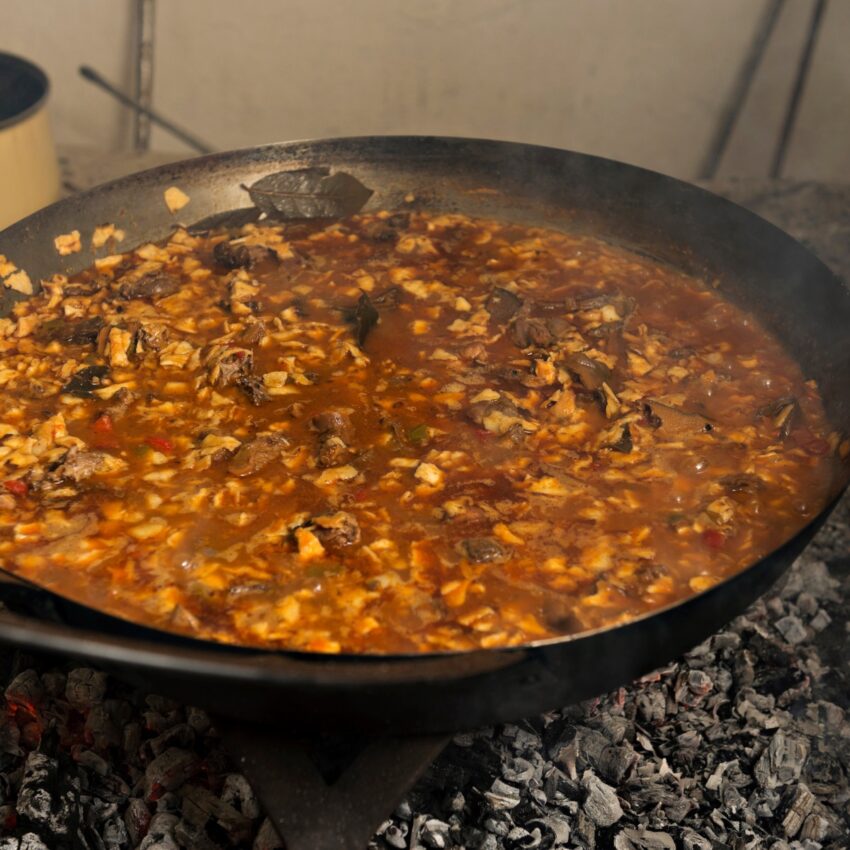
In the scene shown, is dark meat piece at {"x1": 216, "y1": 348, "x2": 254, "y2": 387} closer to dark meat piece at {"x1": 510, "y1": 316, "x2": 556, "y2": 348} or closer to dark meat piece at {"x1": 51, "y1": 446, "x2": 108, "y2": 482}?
dark meat piece at {"x1": 51, "y1": 446, "x2": 108, "y2": 482}

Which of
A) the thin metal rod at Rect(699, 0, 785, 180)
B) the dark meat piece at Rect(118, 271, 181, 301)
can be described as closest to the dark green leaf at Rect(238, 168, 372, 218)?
the dark meat piece at Rect(118, 271, 181, 301)

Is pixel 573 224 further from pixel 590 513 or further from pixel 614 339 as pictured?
pixel 590 513

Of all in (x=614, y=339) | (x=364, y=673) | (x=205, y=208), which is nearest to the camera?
(x=364, y=673)

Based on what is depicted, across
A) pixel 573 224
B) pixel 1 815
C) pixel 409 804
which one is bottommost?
pixel 1 815

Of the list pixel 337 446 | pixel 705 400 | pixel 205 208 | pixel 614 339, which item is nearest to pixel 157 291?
pixel 205 208

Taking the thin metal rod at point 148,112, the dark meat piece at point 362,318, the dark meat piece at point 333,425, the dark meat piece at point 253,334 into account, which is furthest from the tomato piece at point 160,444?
the thin metal rod at point 148,112
